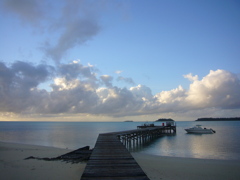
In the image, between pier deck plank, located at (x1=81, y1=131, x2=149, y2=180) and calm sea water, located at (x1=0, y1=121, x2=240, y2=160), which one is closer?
pier deck plank, located at (x1=81, y1=131, x2=149, y2=180)

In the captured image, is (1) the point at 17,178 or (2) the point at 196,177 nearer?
(1) the point at 17,178

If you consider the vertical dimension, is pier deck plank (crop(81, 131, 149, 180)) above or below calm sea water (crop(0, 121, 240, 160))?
above

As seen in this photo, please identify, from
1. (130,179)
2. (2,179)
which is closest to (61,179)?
(2,179)

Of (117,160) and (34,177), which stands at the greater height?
(117,160)

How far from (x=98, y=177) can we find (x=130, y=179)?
3.41 ft

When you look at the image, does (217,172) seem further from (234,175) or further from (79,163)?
(79,163)

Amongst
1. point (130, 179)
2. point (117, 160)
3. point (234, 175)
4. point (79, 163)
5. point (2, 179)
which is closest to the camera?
point (130, 179)

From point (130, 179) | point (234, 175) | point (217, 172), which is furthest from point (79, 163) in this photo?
point (234, 175)

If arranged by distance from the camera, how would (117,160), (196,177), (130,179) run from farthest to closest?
1. (196,177)
2. (117,160)
3. (130,179)

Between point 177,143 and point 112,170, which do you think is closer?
point 112,170

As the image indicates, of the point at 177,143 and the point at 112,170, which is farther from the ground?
the point at 112,170

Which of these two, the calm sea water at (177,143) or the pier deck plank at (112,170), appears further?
the calm sea water at (177,143)

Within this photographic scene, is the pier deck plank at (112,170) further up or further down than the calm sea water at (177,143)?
further up

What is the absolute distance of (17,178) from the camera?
9.01 m
